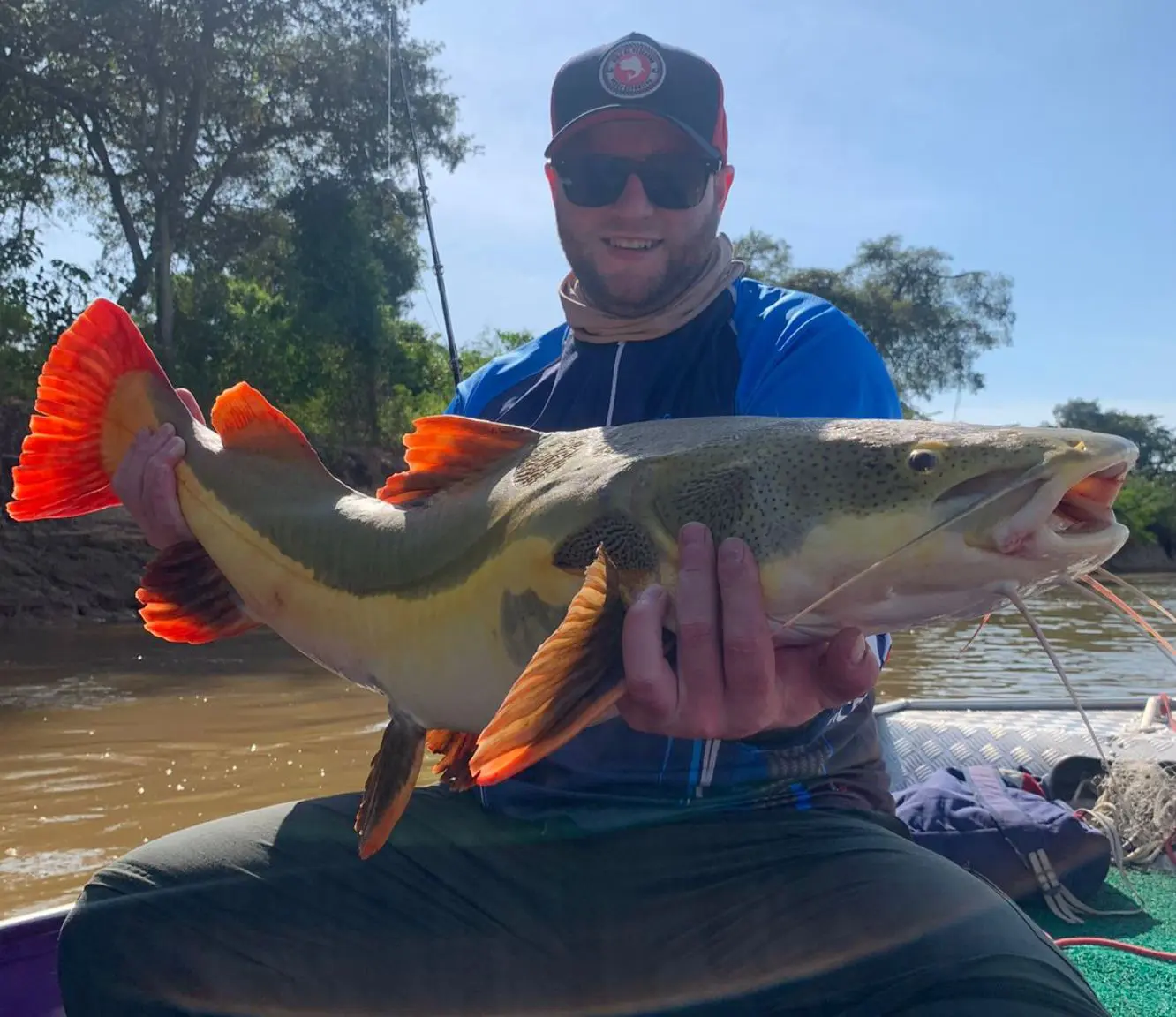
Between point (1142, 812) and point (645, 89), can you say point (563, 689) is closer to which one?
point (645, 89)

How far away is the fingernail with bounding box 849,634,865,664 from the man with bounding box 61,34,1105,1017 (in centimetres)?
1

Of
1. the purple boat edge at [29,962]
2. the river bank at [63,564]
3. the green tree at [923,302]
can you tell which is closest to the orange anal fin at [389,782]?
the purple boat edge at [29,962]

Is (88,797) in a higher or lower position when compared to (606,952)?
lower

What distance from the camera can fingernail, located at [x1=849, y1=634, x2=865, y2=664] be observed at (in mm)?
1656

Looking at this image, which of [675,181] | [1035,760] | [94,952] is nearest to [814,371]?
[675,181]

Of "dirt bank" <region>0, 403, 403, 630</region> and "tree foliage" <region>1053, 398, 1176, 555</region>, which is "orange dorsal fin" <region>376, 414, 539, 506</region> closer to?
"dirt bank" <region>0, 403, 403, 630</region>

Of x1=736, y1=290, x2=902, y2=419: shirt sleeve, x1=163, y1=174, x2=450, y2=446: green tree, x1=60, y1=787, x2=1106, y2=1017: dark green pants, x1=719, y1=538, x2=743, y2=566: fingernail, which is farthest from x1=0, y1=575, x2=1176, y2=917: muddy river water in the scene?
x1=163, y1=174, x2=450, y2=446: green tree

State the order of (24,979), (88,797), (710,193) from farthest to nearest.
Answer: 1. (88,797)
2. (710,193)
3. (24,979)

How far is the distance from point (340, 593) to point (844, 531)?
1164 mm

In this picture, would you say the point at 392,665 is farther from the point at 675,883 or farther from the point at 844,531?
the point at 844,531

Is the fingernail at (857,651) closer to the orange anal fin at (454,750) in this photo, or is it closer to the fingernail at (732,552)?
the fingernail at (732,552)

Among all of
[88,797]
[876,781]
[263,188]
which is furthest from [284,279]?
[876,781]

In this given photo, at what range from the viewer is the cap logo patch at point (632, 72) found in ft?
8.39

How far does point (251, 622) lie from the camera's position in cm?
252
